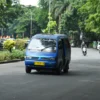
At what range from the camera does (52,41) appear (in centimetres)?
1808

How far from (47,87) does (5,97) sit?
277cm

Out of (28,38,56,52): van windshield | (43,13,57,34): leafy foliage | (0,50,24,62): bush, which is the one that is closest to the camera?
(28,38,56,52): van windshield

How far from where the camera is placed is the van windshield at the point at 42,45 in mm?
17594

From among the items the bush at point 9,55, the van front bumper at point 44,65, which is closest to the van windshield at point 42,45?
the van front bumper at point 44,65

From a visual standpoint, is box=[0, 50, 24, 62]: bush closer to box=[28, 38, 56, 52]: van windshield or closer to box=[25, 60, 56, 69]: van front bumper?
box=[28, 38, 56, 52]: van windshield

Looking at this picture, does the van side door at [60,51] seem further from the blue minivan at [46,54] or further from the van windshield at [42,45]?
the van windshield at [42,45]

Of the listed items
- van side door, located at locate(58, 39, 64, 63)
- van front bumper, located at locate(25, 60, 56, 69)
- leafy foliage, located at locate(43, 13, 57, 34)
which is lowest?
van front bumper, located at locate(25, 60, 56, 69)

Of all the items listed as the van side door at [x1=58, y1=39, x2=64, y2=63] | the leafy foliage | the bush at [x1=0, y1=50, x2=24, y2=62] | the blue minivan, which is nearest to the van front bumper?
the blue minivan

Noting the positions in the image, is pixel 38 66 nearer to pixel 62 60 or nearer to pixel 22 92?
pixel 62 60

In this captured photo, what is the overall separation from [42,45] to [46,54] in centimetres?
62

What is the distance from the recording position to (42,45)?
1781 centimetres

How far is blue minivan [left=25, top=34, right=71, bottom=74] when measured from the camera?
56.8 ft

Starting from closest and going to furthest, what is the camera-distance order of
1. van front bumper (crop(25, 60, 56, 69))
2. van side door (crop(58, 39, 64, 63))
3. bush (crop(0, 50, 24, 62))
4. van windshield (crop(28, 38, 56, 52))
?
van front bumper (crop(25, 60, 56, 69)), van windshield (crop(28, 38, 56, 52)), van side door (crop(58, 39, 64, 63)), bush (crop(0, 50, 24, 62))

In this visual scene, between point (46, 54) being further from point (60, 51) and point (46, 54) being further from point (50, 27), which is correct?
point (50, 27)
